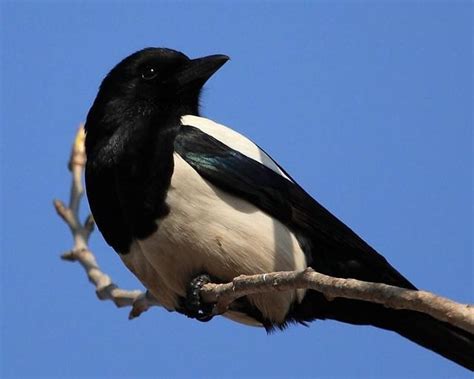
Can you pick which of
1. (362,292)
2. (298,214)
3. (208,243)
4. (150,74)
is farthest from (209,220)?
(362,292)

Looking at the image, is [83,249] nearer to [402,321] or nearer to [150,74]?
[150,74]

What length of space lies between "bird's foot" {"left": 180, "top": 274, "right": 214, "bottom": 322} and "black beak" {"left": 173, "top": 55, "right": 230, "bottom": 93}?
1477 mm

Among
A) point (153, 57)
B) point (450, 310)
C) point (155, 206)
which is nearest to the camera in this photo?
point (450, 310)

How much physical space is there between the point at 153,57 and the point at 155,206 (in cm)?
139

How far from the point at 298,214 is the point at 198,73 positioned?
4.06 feet

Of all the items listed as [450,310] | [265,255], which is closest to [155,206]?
[265,255]

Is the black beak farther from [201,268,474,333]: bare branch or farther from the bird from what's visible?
[201,268,474,333]: bare branch

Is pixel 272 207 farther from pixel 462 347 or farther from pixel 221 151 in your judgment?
pixel 462 347

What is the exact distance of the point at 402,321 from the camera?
6676 mm

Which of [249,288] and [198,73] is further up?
[198,73]

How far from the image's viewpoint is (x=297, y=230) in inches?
257

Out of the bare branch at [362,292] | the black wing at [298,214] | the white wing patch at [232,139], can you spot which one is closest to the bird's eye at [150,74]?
the white wing patch at [232,139]

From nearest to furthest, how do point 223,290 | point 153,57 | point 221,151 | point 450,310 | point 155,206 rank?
point 450,310, point 223,290, point 155,206, point 221,151, point 153,57

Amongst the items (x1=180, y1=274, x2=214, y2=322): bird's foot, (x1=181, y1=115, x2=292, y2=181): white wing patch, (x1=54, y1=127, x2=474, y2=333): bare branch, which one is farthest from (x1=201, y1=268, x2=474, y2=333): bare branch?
(x1=181, y1=115, x2=292, y2=181): white wing patch
